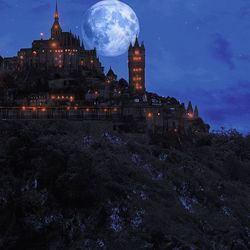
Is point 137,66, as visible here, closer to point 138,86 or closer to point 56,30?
point 138,86

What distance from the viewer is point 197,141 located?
128 meters

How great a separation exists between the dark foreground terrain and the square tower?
65.7m

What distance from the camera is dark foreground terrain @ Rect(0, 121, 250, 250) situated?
71188 mm

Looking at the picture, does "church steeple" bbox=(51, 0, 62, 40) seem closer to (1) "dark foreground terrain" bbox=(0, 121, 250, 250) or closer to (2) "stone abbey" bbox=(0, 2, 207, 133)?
(2) "stone abbey" bbox=(0, 2, 207, 133)

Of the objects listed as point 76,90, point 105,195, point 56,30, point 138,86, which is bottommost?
point 105,195

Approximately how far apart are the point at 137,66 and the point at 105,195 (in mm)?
101039

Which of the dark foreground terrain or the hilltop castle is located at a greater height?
the hilltop castle

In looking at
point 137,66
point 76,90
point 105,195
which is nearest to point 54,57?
point 137,66

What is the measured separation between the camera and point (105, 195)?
259 feet

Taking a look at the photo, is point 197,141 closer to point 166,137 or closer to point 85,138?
point 166,137

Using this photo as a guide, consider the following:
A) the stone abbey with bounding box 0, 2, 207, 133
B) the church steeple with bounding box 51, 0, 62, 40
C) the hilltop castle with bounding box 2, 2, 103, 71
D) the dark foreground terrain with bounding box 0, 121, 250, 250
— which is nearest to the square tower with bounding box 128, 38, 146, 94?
the stone abbey with bounding box 0, 2, 207, 133

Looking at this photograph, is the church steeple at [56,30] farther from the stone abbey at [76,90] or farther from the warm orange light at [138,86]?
the warm orange light at [138,86]

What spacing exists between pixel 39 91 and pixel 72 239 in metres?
80.6

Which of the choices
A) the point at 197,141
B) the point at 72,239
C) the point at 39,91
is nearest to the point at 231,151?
the point at 197,141
